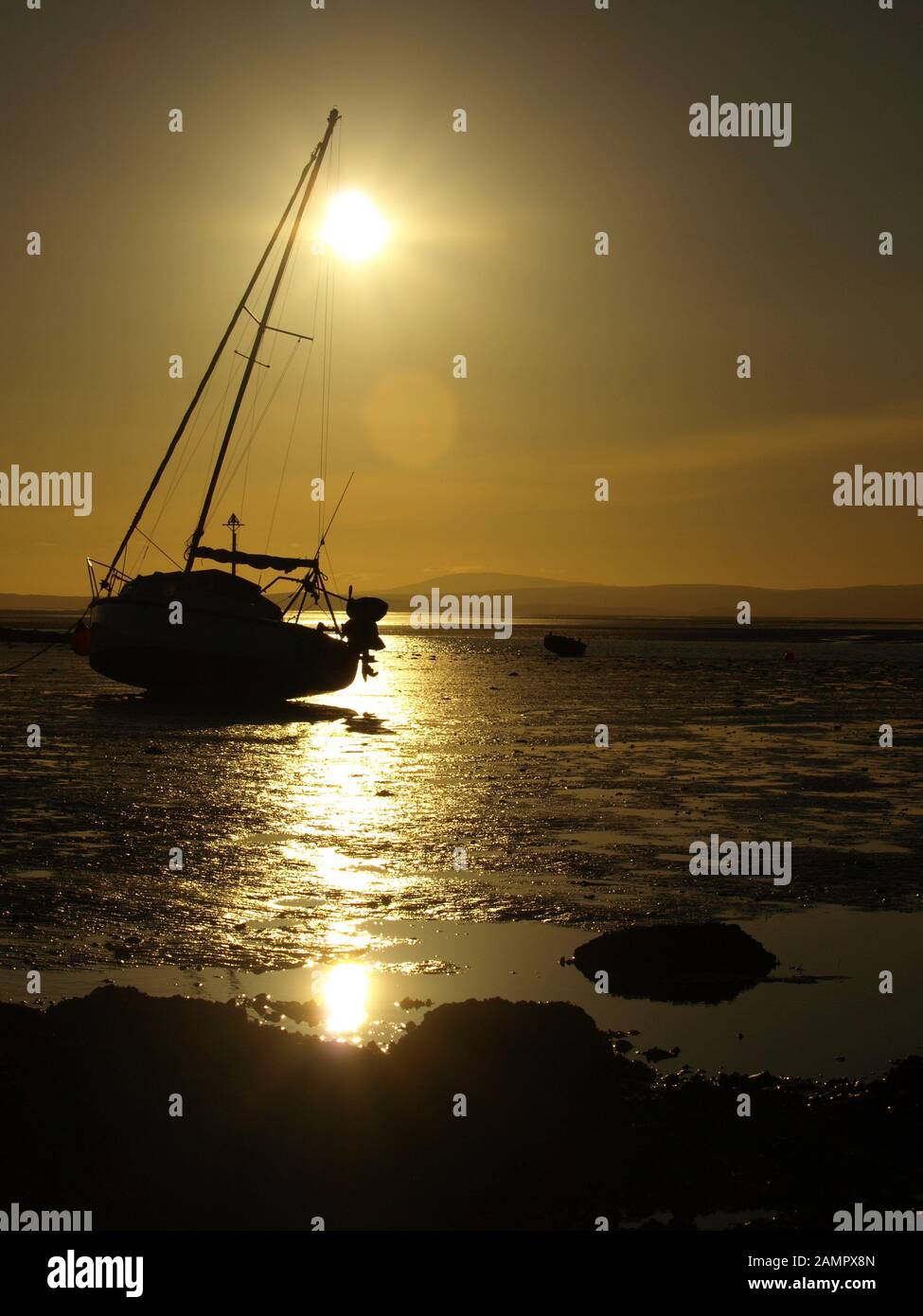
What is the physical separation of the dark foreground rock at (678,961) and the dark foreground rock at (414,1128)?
7.59 feet

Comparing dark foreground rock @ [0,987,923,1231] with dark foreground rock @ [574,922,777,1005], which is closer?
dark foreground rock @ [0,987,923,1231]

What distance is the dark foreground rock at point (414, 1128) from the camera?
7051mm

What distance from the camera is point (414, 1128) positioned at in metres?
7.76

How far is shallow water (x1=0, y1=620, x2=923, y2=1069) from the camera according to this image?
1308cm

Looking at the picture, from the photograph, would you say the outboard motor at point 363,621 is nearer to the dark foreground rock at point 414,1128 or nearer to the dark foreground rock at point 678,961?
the dark foreground rock at point 678,961

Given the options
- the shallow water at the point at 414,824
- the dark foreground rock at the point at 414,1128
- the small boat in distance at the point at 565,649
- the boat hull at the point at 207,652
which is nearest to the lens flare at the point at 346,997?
the shallow water at the point at 414,824

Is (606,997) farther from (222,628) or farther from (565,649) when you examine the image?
(565,649)

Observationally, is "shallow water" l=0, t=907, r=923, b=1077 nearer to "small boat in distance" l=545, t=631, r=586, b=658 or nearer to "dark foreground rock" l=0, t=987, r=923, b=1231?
"dark foreground rock" l=0, t=987, r=923, b=1231

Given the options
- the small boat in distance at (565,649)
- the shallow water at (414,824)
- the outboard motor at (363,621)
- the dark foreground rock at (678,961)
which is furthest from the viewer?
the small boat in distance at (565,649)

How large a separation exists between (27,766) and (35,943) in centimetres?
1378

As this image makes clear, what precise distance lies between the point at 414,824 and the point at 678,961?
8.63 m

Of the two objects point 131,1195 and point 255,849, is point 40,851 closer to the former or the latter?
point 255,849

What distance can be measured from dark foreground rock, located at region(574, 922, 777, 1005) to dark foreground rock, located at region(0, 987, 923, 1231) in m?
2.31

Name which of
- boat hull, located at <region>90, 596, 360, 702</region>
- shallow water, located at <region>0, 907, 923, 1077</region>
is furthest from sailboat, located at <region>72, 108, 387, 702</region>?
shallow water, located at <region>0, 907, 923, 1077</region>
